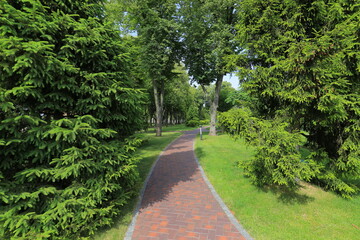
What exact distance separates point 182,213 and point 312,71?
543cm

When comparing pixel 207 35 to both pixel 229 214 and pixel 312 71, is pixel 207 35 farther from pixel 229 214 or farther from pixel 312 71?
pixel 229 214

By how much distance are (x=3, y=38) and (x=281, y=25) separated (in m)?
6.91

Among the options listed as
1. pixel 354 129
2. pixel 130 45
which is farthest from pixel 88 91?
pixel 354 129

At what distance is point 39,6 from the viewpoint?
301 cm

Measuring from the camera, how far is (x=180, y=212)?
182 inches

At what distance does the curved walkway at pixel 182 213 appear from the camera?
3785mm

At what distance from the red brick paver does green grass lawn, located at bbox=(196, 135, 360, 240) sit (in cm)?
56

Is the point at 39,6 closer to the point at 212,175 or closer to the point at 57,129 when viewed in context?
the point at 57,129

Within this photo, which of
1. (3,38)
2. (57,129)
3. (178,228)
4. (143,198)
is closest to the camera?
(3,38)

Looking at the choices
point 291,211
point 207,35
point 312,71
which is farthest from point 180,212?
point 207,35

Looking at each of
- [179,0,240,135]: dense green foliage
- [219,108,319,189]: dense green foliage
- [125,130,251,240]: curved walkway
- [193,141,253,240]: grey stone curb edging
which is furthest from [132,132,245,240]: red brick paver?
[179,0,240,135]: dense green foliage

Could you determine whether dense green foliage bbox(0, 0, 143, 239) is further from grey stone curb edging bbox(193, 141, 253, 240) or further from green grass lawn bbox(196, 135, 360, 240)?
green grass lawn bbox(196, 135, 360, 240)

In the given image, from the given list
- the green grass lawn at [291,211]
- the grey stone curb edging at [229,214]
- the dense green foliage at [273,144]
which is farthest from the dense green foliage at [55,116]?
the green grass lawn at [291,211]

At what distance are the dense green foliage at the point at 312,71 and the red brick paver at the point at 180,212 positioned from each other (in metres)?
2.11
